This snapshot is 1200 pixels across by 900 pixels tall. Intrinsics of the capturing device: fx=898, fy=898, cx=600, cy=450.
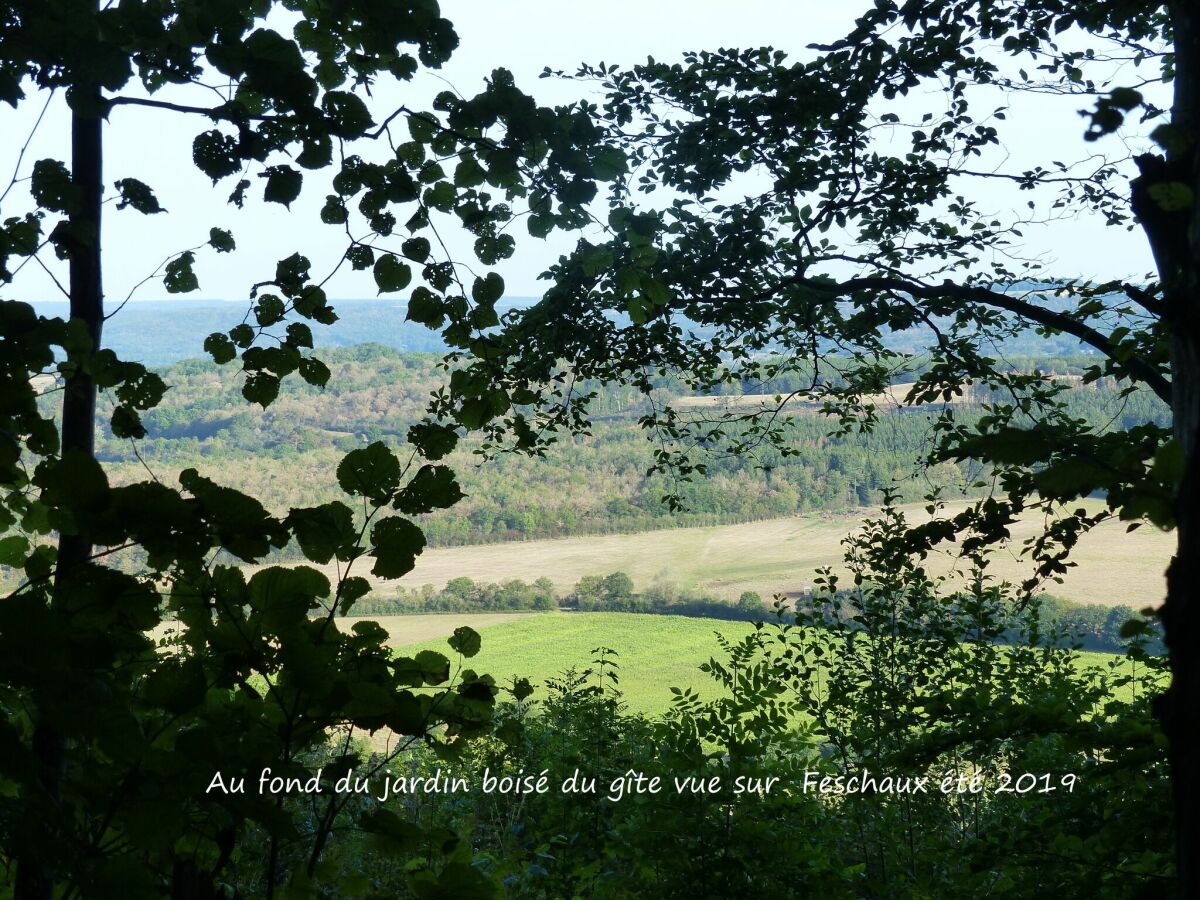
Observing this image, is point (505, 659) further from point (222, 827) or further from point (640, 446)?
point (222, 827)

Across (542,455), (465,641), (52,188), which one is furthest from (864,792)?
(52,188)

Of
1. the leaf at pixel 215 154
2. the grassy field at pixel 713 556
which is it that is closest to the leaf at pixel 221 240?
the leaf at pixel 215 154

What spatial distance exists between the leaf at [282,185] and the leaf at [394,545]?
47 centimetres

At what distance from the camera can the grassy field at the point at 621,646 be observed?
1432 cm

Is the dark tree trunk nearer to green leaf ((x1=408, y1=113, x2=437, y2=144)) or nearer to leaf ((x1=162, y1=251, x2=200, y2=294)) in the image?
green leaf ((x1=408, y1=113, x2=437, y2=144))

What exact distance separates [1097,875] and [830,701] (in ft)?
7.48

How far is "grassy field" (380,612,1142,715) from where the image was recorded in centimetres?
1432

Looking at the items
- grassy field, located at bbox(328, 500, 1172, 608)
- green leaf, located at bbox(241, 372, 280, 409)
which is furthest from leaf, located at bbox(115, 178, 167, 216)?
grassy field, located at bbox(328, 500, 1172, 608)

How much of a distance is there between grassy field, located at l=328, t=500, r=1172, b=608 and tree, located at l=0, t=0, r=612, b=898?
15411 mm

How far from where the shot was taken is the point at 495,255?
1.41 m

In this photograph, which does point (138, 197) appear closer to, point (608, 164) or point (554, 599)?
point (608, 164)

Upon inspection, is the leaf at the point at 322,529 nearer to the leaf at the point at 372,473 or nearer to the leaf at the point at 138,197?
the leaf at the point at 372,473

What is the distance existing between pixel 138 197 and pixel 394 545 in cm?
68

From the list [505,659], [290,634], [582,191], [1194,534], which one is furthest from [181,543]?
[505,659]
